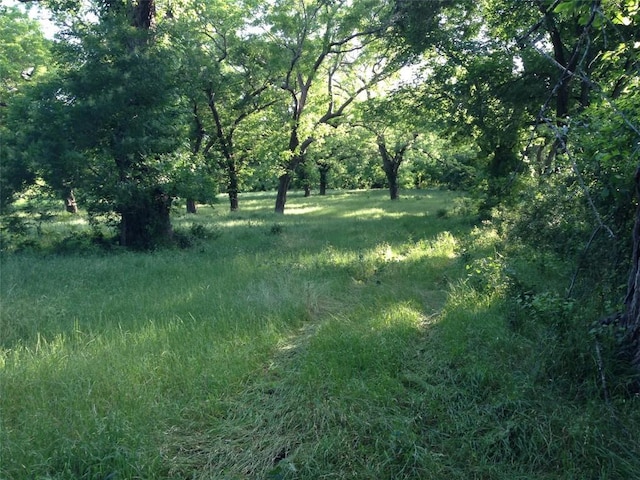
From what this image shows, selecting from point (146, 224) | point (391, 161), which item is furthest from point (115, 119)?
point (391, 161)

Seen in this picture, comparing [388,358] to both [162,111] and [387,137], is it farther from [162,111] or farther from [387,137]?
[387,137]

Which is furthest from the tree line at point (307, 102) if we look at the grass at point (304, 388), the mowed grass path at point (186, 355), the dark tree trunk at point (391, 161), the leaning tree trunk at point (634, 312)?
the dark tree trunk at point (391, 161)

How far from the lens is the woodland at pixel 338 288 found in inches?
124

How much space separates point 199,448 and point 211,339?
1803mm

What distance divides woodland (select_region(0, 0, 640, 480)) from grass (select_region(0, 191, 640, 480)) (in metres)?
0.02

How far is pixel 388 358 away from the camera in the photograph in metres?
4.41

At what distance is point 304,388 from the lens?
3914 mm

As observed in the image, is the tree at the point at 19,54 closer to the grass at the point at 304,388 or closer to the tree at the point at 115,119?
the tree at the point at 115,119

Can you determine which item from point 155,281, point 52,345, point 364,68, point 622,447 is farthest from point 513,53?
point 52,345

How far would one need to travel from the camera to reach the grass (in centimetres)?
299

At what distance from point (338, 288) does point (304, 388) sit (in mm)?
3584

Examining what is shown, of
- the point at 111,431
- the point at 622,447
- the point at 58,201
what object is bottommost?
the point at 622,447

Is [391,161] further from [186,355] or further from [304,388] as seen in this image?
[304,388]

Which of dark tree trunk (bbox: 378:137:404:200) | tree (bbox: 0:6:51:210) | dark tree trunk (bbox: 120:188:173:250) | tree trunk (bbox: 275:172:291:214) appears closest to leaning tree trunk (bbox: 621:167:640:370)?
dark tree trunk (bbox: 120:188:173:250)
